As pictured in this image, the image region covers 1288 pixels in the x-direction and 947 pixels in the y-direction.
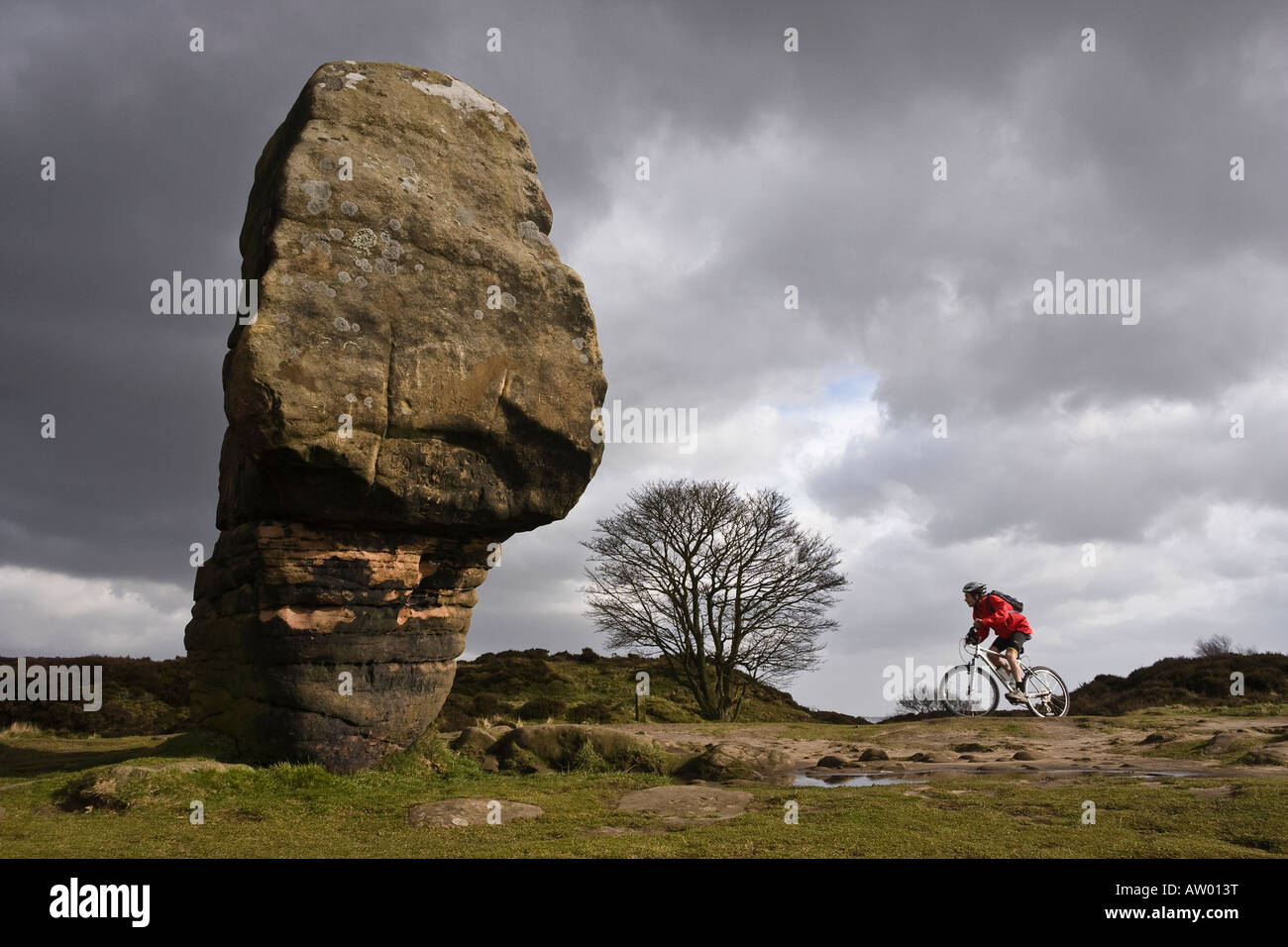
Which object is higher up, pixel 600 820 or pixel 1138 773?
pixel 600 820

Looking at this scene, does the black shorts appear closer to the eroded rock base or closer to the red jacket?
the red jacket

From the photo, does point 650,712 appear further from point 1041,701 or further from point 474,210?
point 474,210

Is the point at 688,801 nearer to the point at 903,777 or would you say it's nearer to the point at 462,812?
the point at 462,812

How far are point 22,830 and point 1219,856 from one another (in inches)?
438

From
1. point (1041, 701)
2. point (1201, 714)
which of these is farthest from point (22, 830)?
point (1201, 714)

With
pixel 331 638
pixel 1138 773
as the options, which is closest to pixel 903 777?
pixel 1138 773

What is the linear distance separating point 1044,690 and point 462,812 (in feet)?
39.8

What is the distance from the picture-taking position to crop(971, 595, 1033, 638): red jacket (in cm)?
1532

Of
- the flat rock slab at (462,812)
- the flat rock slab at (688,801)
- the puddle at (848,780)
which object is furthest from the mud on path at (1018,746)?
the flat rock slab at (462,812)

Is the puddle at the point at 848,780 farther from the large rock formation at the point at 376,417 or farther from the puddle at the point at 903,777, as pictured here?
the large rock formation at the point at 376,417

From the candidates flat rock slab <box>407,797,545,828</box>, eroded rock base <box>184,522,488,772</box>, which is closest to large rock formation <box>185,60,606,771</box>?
eroded rock base <box>184,522,488,772</box>

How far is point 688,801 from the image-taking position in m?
10.6

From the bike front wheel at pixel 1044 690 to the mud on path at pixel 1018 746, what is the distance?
838mm

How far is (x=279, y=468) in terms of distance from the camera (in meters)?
10.7
